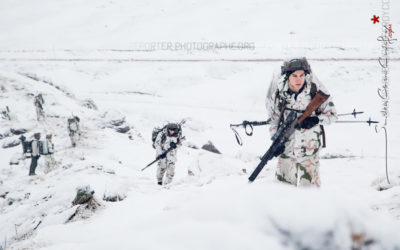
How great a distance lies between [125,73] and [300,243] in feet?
57.4

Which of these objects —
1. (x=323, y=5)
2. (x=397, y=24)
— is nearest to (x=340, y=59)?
(x=397, y=24)

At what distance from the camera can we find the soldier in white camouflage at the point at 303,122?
2879 mm

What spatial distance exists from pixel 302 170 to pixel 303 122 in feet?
1.83

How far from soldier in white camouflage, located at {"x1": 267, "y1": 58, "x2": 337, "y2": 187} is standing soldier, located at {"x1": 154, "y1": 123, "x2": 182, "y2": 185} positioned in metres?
3.16

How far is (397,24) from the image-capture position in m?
18.1

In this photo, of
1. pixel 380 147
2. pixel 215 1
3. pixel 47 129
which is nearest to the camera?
pixel 380 147

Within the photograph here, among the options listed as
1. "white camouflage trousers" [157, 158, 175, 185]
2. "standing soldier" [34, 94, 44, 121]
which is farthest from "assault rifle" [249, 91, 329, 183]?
"standing soldier" [34, 94, 44, 121]

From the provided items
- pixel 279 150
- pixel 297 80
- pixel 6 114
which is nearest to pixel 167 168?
pixel 279 150

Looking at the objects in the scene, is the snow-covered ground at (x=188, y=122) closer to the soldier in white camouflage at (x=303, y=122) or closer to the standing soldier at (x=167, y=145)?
the standing soldier at (x=167, y=145)

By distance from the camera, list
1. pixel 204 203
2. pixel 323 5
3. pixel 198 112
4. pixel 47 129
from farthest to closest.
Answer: pixel 323 5 < pixel 198 112 < pixel 47 129 < pixel 204 203

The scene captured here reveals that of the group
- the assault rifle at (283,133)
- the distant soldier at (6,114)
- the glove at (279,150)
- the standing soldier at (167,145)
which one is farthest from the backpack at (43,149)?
the glove at (279,150)

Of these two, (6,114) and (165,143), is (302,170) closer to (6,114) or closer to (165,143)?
(165,143)

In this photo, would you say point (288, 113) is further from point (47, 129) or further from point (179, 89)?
point (179, 89)

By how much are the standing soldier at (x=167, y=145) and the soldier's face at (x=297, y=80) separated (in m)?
3.31
